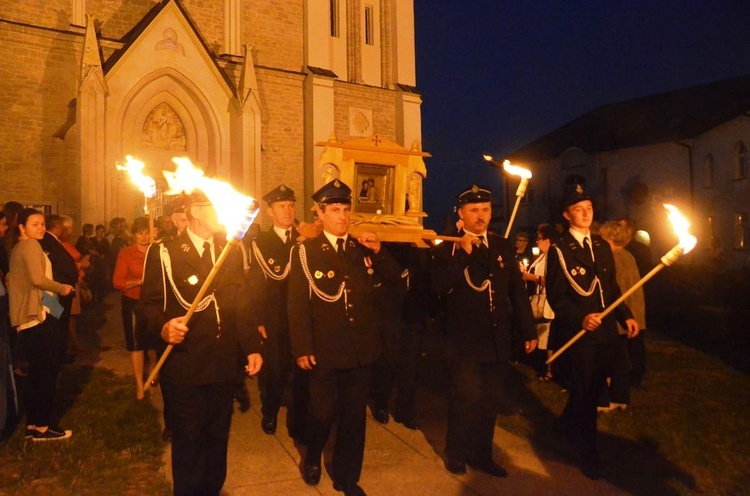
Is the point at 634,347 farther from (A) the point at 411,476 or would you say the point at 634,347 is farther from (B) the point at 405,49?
(B) the point at 405,49

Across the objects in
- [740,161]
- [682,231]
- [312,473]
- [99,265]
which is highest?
[740,161]

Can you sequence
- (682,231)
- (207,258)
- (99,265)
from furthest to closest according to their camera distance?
(99,265), (682,231), (207,258)

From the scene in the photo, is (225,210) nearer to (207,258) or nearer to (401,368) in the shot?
(207,258)

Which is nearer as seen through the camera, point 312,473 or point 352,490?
point 352,490

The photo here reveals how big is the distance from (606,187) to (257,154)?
988 inches

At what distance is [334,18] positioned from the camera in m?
23.4

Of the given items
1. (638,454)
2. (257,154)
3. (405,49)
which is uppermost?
(405,49)

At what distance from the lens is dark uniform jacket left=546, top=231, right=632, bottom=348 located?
17.7ft

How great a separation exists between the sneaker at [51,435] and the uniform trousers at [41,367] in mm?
76

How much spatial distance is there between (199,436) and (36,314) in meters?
2.58

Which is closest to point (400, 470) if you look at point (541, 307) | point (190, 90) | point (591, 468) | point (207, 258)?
point (591, 468)

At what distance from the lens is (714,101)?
36781 mm

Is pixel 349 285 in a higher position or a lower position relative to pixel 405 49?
lower

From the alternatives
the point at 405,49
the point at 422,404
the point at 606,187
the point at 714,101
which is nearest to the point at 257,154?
the point at 405,49
